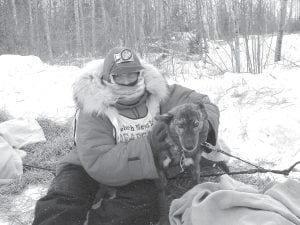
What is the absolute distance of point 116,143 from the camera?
3.39 metres

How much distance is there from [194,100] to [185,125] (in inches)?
23.5

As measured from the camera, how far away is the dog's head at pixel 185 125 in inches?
121

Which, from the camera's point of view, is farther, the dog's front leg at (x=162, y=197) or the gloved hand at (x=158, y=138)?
the dog's front leg at (x=162, y=197)

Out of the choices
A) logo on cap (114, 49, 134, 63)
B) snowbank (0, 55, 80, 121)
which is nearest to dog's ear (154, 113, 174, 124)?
logo on cap (114, 49, 134, 63)

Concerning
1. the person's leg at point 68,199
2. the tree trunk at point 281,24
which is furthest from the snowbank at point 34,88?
the tree trunk at point 281,24

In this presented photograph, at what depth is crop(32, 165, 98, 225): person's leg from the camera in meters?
2.99

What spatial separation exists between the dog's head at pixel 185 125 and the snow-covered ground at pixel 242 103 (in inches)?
48.4

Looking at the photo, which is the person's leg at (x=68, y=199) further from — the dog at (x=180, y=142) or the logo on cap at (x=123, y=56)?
the logo on cap at (x=123, y=56)

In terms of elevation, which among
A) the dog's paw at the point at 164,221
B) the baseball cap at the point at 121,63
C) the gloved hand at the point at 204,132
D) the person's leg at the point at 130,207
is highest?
the baseball cap at the point at 121,63

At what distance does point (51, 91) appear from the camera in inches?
313

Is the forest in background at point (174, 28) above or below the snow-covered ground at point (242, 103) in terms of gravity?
above

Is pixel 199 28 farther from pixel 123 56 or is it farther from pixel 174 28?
pixel 123 56

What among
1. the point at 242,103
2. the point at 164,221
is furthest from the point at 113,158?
the point at 242,103

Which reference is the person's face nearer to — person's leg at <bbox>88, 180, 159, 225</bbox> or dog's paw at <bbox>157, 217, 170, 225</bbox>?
person's leg at <bbox>88, 180, 159, 225</bbox>
